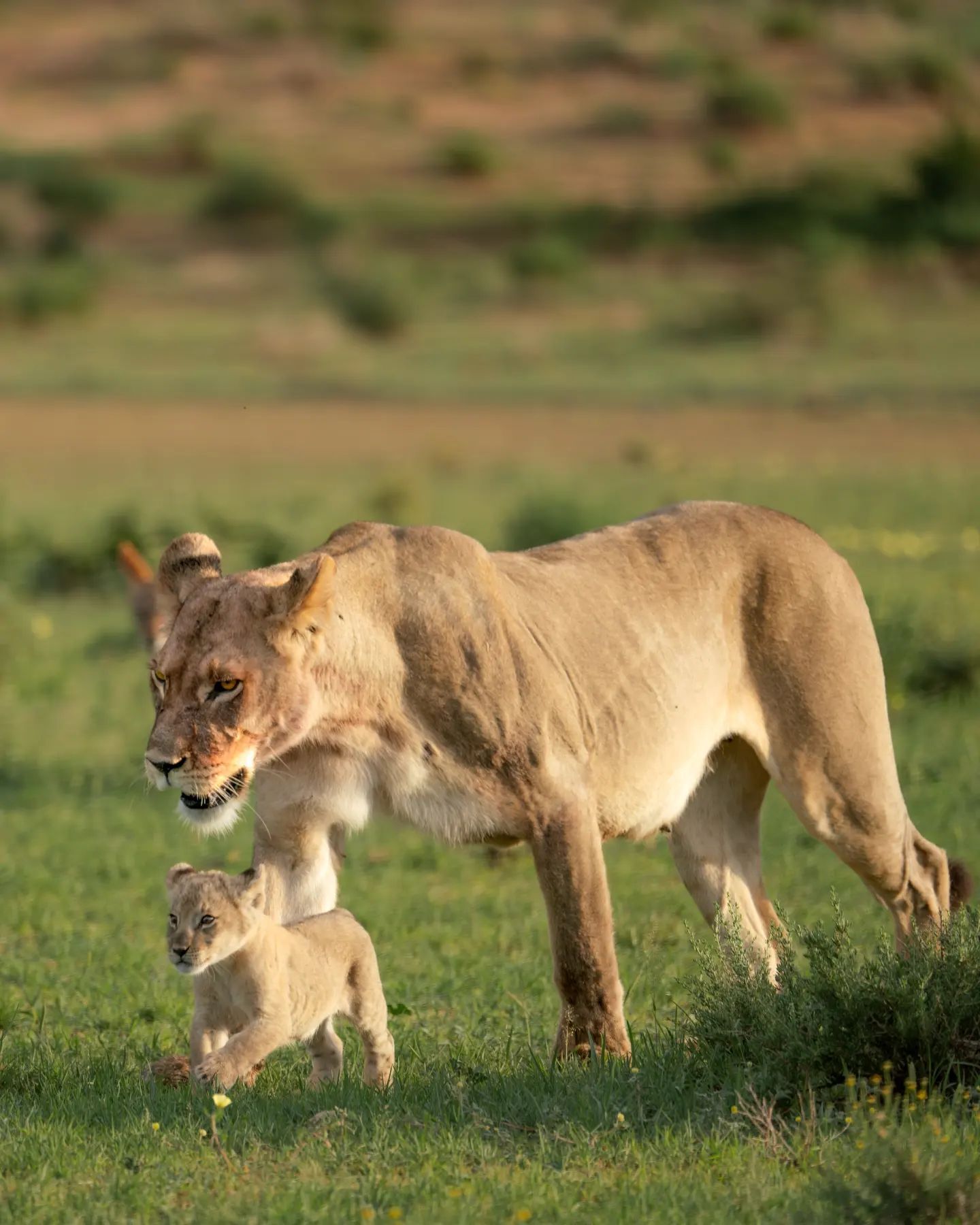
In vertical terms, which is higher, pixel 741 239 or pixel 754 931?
pixel 754 931

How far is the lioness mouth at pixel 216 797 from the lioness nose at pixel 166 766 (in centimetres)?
7

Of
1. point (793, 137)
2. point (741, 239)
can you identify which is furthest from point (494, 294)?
point (793, 137)

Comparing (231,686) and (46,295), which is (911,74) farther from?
(231,686)

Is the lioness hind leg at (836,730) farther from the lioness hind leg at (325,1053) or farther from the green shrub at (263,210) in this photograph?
the green shrub at (263,210)

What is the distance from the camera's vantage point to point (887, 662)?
45.8 ft

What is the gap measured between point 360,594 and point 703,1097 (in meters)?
1.72

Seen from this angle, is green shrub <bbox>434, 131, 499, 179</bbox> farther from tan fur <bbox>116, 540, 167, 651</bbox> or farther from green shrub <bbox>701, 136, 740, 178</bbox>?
tan fur <bbox>116, 540, 167, 651</bbox>

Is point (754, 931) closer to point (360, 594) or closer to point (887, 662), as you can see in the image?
point (360, 594)

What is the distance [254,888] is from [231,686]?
582 millimetres

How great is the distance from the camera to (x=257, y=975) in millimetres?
6176

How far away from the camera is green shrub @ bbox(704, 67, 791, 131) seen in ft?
177

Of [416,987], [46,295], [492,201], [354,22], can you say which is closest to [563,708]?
[416,987]

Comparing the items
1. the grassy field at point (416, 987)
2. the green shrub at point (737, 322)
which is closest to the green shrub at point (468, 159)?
the green shrub at point (737, 322)

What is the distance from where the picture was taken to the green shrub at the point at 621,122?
55009 mm
